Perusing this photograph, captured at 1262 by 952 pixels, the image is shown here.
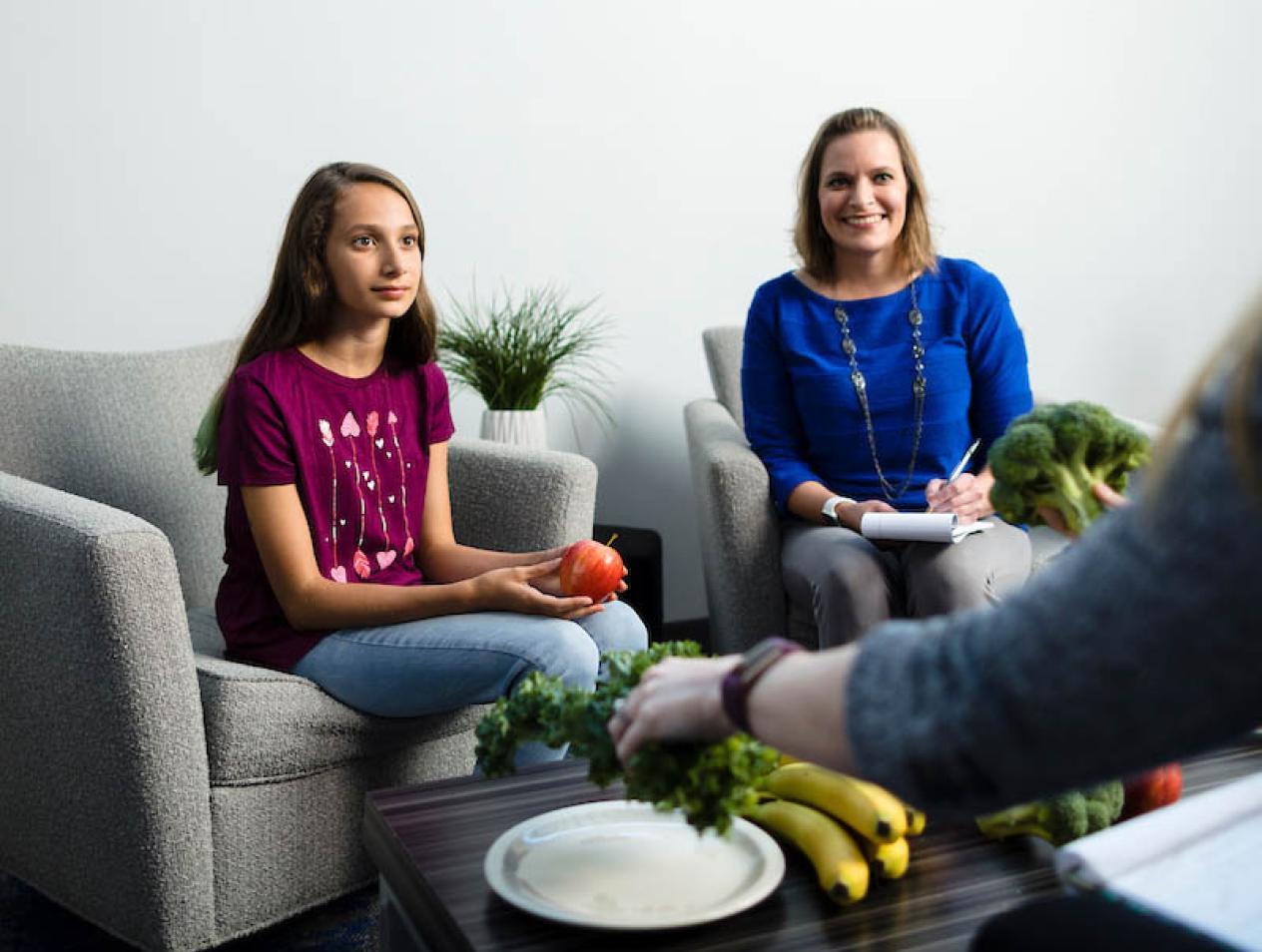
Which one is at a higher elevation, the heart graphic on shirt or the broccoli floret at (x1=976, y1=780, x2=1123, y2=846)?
the heart graphic on shirt

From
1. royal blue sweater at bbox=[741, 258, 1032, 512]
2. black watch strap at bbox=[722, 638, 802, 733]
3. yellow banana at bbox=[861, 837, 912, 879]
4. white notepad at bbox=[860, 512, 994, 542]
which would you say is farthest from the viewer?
royal blue sweater at bbox=[741, 258, 1032, 512]

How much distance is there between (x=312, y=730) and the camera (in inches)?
70.9

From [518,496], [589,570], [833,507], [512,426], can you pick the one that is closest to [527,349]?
[512,426]

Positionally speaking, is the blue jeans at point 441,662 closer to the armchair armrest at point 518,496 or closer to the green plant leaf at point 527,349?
the armchair armrest at point 518,496

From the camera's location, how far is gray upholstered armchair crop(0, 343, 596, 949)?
1612mm

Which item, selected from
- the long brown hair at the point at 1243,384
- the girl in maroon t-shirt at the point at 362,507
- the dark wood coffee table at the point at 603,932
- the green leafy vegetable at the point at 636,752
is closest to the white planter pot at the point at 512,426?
the girl in maroon t-shirt at the point at 362,507

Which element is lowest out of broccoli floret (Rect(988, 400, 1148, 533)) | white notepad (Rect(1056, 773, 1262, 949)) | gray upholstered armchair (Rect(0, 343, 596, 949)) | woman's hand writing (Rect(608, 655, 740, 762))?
gray upholstered armchair (Rect(0, 343, 596, 949))

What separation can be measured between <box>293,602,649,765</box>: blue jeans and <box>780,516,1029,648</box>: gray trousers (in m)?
0.52

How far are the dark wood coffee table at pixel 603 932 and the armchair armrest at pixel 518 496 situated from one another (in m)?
0.78

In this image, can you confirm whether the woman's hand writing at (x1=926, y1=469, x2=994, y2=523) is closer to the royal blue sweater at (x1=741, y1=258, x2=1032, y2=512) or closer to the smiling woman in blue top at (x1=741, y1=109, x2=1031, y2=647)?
the smiling woman in blue top at (x1=741, y1=109, x2=1031, y2=647)

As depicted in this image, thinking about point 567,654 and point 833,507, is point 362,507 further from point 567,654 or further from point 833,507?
point 833,507

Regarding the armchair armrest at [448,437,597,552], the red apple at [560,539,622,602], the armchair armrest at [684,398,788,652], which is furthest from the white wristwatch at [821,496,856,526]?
the red apple at [560,539,622,602]

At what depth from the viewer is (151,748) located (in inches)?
64.4

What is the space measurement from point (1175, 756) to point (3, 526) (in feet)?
4.88
